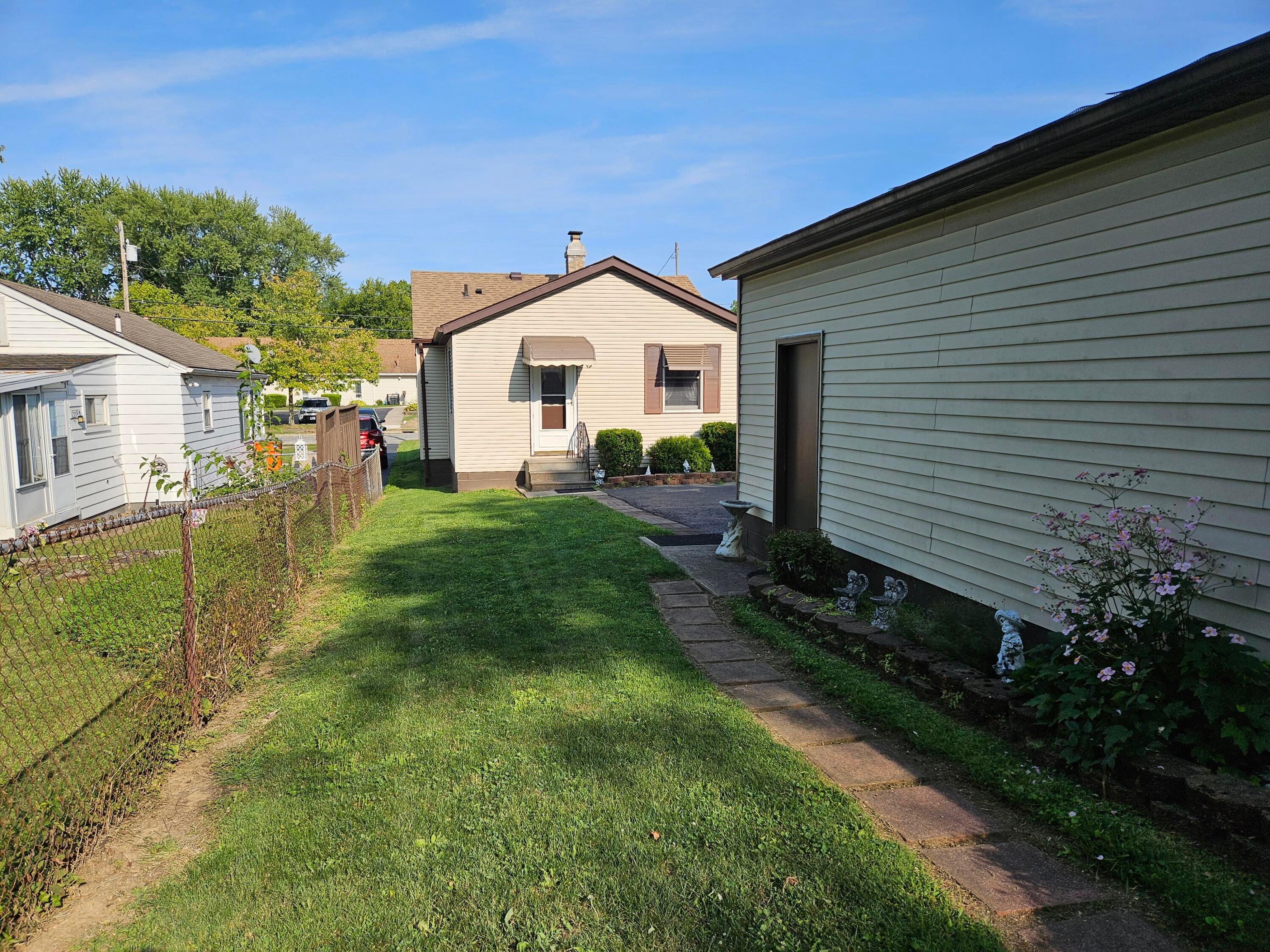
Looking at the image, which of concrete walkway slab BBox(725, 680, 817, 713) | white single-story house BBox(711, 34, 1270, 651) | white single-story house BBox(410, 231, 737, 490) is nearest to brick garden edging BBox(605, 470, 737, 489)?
white single-story house BBox(410, 231, 737, 490)

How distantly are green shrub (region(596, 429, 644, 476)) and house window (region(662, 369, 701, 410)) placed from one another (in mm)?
1459

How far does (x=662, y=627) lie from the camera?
246 inches

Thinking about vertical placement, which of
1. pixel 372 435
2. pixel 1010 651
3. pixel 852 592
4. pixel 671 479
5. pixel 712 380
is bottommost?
pixel 671 479

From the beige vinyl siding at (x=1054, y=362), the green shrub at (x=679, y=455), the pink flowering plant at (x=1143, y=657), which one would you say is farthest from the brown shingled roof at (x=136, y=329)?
the pink flowering plant at (x=1143, y=657)

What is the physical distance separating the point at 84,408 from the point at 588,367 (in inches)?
379

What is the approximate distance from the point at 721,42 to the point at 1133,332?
34.0ft

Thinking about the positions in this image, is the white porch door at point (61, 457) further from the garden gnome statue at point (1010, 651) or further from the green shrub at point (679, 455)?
the garden gnome statue at point (1010, 651)

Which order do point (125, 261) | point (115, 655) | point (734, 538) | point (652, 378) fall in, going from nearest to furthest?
point (115, 655) → point (734, 538) → point (652, 378) → point (125, 261)

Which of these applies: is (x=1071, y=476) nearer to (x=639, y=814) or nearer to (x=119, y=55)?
(x=639, y=814)

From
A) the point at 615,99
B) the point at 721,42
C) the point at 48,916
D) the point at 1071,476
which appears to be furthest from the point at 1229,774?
the point at 615,99

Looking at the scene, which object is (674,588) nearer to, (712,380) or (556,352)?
(556,352)

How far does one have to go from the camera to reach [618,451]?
17.2 metres

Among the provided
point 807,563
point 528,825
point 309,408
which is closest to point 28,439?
point 807,563

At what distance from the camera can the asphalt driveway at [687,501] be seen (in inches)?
470
